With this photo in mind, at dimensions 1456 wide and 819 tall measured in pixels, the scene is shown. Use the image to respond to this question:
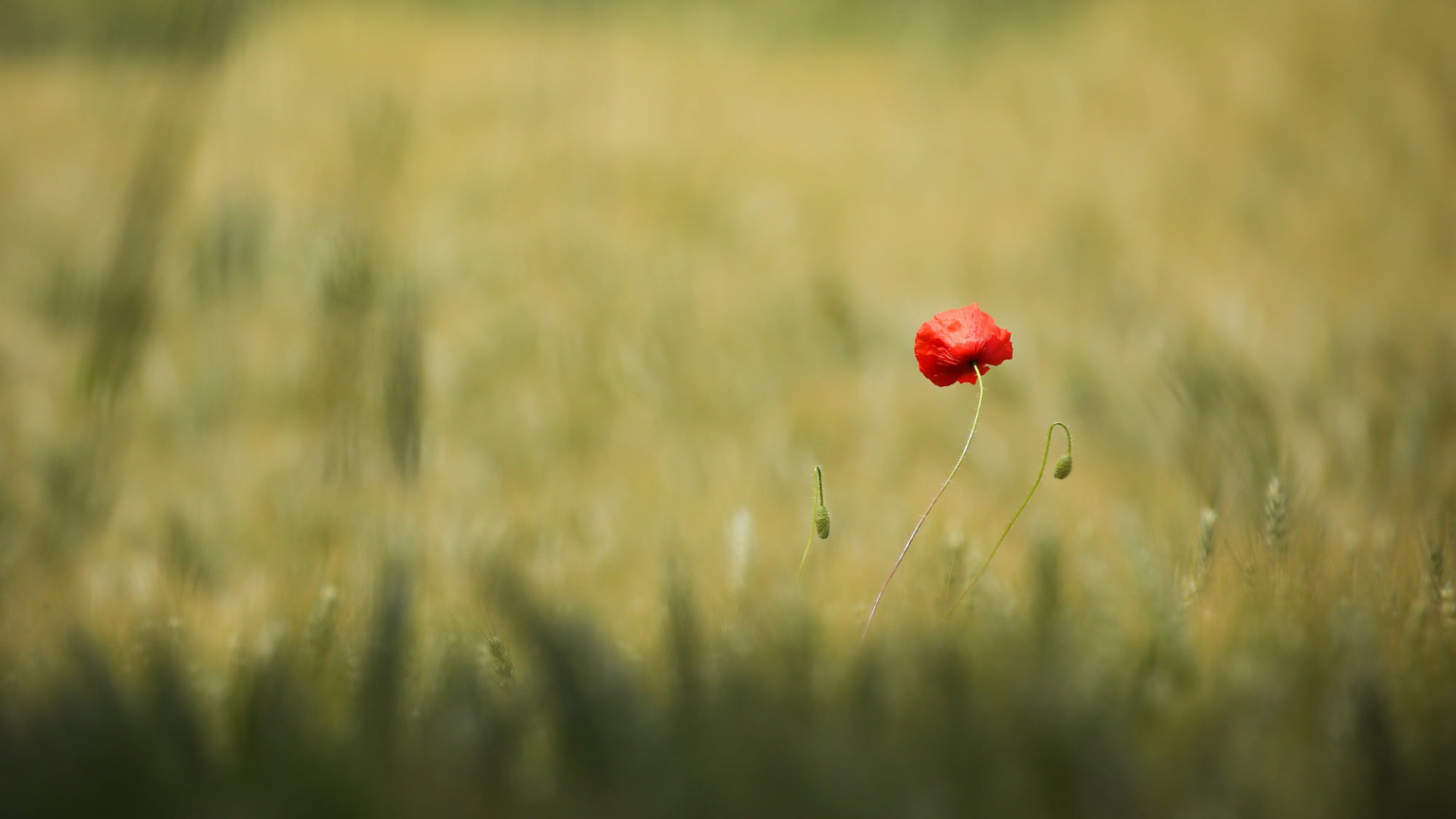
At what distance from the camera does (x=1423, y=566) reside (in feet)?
2.31

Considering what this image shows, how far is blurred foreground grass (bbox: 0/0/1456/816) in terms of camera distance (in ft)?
1.60

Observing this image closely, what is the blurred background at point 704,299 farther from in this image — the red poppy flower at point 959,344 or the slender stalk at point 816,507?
the red poppy flower at point 959,344

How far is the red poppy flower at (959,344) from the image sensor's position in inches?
30.7

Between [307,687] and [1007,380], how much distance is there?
1.22 meters

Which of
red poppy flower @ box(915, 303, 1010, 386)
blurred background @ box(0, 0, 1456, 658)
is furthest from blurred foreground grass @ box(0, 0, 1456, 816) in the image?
red poppy flower @ box(915, 303, 1010, 386)

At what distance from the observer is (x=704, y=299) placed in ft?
5.56

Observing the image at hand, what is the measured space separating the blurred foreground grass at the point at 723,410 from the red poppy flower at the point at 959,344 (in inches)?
6.7

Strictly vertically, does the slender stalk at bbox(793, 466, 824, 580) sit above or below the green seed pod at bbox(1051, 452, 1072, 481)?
below

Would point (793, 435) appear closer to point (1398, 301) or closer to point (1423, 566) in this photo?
point (1423, 566)

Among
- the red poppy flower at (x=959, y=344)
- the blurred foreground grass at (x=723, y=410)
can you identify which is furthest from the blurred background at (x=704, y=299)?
the red poppy flower at (x=959, y=344)

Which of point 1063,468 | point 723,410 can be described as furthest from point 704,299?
point 1063,468

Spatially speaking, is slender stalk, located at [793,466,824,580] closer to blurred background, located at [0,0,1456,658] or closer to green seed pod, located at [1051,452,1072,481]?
blurred background, located at [0,0,1456,658]

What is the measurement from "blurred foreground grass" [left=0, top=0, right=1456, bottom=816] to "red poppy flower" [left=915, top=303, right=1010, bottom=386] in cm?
17

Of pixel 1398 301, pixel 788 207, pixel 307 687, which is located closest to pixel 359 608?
pixel 307 687
